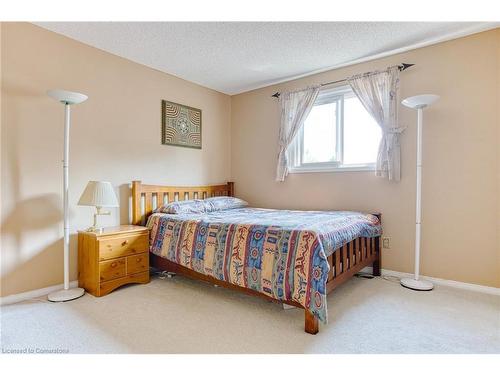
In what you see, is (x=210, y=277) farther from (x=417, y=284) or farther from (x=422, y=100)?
(x=422, y=100)

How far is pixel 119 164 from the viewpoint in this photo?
2.90m

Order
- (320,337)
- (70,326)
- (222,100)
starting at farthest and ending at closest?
(222,100) < (70,326) < (320,337)

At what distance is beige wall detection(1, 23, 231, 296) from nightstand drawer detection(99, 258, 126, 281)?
0.43 metres

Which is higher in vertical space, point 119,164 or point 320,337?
point 119,164

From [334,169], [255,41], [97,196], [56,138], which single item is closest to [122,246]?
[97,196]

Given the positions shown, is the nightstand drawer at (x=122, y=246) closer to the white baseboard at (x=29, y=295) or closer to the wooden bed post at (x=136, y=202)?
the wooden bed post at (x=136, y=202)

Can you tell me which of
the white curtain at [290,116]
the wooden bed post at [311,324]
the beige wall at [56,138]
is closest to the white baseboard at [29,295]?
the beige wall at [56,138]

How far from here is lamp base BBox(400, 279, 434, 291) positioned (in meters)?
2.44

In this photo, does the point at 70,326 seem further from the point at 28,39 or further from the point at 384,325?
the point at 28,39

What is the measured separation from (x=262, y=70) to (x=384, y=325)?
2.86 metres

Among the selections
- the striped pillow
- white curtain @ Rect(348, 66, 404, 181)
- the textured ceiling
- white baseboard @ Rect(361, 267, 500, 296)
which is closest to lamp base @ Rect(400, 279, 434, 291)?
white baseboard @ Rect(361, 267, 500, 296)

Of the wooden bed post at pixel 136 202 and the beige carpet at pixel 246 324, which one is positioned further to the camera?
the wooden bed post at pixel 136 202

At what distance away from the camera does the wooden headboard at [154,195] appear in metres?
2.96
